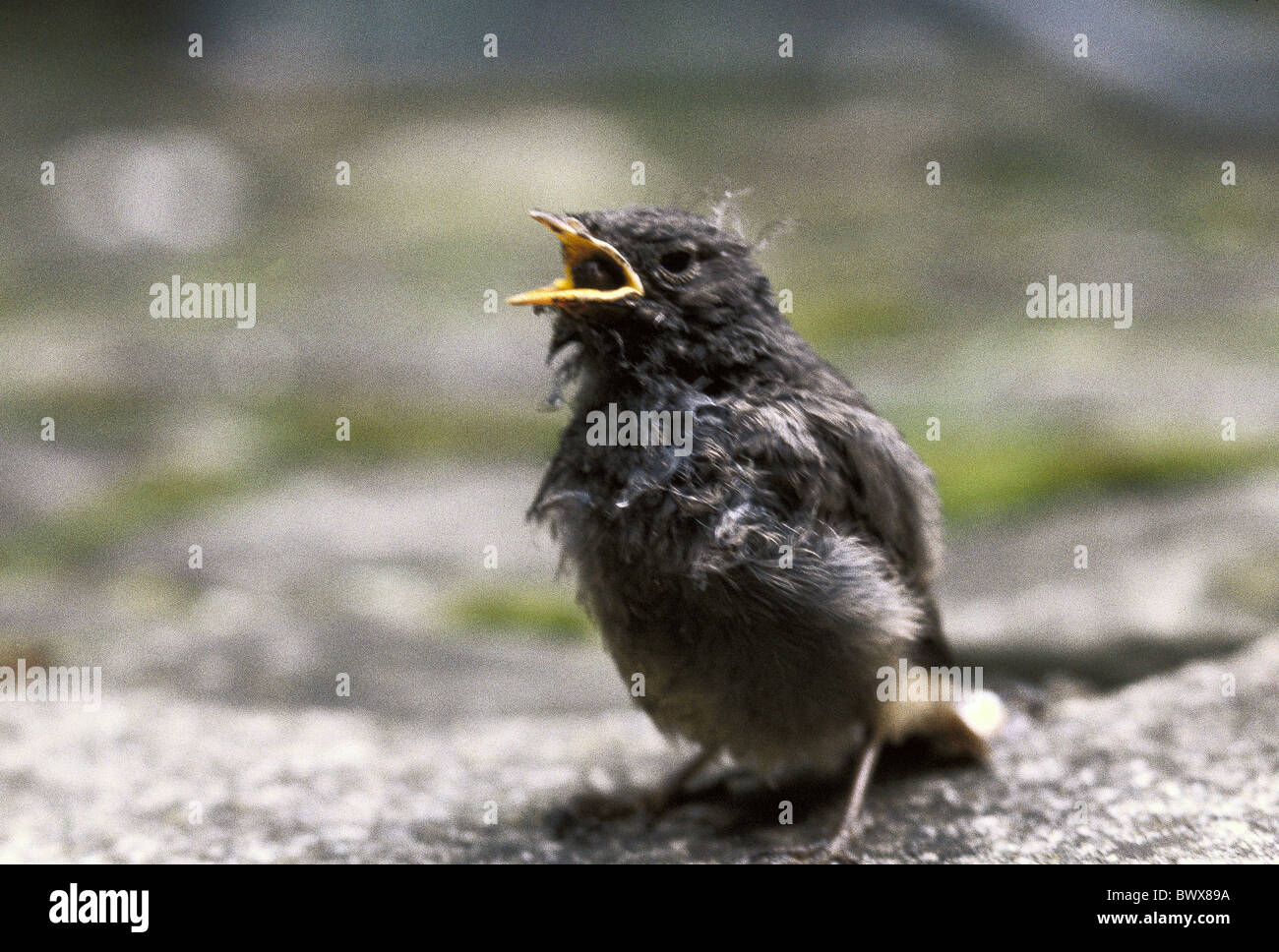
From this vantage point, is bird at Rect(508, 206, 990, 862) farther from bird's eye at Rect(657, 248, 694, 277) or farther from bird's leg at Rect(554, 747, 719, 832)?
bird's leg at Rect(554, 747, 719, 832)

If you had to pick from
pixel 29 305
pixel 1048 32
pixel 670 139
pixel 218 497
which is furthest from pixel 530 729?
pixel 1048 32

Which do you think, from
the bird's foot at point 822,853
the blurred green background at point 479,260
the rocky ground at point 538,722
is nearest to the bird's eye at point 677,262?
the blurred green background at point 479,260

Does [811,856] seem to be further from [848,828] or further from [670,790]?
[670,790]

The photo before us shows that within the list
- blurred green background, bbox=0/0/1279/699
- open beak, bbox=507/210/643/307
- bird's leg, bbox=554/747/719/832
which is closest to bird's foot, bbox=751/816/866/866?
bird's leg, bbox=554/747/719/832

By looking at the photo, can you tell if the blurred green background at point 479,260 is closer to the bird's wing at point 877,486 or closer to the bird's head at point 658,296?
the bird's head at point 658,296

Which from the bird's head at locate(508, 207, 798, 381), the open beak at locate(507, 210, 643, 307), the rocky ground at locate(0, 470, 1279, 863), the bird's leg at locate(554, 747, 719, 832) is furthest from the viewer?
the bird's leg at locate(554, 747, 719, 832)

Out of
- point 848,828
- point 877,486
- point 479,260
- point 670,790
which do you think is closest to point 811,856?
point 848,828
